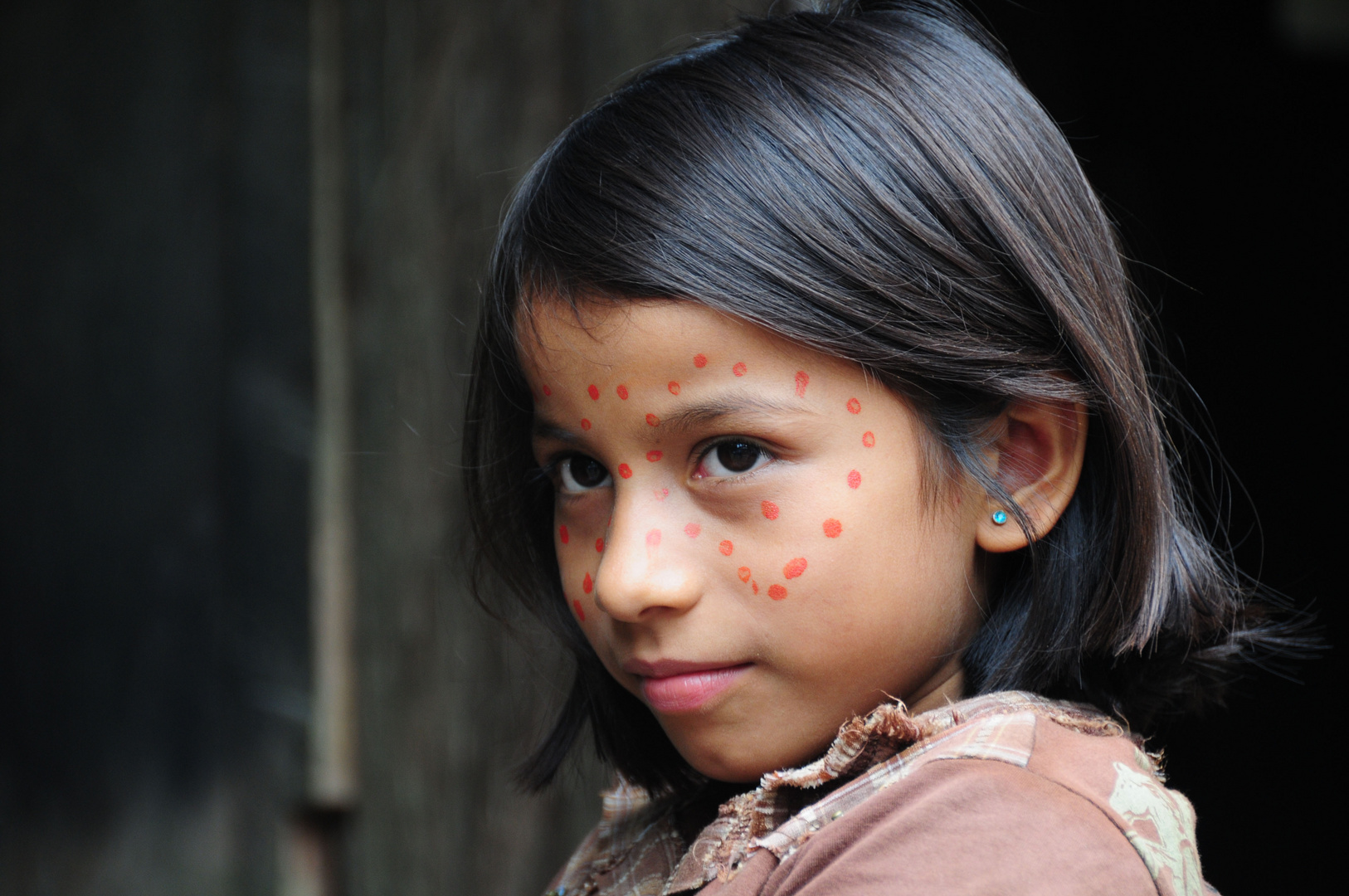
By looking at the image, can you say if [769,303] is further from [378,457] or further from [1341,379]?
[1341,379]

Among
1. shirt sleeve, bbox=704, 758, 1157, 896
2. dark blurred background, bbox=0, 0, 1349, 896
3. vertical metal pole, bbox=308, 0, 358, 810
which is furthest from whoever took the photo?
vertical metal pole, bbox=308, 0, 358, 810

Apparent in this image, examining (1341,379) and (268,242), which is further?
(1341,379)

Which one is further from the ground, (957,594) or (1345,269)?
(957,594)

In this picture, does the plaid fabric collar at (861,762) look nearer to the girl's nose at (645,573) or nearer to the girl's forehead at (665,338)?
the girl's nose at (645,573)

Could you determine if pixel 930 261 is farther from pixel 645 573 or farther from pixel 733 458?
pixel 645 573

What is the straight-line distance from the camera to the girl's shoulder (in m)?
0.78

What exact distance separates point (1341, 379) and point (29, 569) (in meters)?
3.08

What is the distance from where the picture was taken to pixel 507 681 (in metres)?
1.85

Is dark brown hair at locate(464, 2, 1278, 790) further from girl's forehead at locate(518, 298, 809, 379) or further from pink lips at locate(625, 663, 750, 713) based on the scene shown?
pink lips at locate(625, 663, 750, 713)

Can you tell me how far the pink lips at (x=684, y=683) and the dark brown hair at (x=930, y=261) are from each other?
223 millimetres

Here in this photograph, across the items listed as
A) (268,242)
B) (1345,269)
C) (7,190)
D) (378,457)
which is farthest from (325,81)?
(1345,269)

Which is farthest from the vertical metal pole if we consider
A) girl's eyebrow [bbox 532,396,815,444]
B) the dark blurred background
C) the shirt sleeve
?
the shirt sleeve

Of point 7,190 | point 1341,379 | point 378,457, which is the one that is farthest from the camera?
point 1341,379

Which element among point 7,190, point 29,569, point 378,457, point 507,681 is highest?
point 7,190
